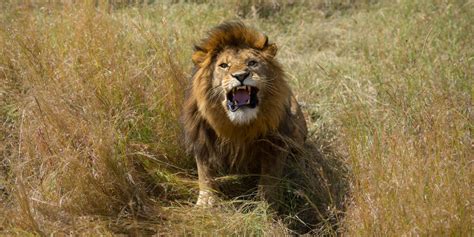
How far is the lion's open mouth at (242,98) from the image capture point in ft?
13.3

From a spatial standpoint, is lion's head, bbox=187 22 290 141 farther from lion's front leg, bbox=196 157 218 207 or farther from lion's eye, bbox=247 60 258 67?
lion's front leg, bbox=196 157 218 207

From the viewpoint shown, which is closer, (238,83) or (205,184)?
(238,83)

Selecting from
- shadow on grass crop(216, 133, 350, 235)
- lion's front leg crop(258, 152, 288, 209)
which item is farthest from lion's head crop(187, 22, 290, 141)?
shadow on grass crop(216, 133, 350, 235)

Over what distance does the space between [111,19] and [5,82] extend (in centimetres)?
96

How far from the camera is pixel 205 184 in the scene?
4379 millimetres

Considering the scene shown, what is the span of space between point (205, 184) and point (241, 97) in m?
0.66

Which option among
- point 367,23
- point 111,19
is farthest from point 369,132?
point 367,23

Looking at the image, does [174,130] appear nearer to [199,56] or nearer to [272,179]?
[199,56]

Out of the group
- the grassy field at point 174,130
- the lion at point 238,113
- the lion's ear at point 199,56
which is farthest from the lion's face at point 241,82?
the grassy field at point 174,130

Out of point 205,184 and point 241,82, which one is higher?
point 241,82

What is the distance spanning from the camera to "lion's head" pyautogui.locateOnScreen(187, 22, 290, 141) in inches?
159

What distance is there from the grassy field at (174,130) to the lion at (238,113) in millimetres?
208

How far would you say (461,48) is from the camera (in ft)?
19.9

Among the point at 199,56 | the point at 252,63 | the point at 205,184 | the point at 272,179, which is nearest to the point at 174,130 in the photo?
the point at 205,184
